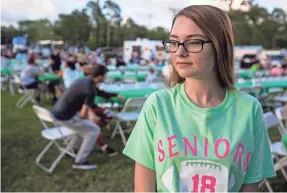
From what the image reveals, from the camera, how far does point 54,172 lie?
191 inches

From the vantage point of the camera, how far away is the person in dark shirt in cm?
485

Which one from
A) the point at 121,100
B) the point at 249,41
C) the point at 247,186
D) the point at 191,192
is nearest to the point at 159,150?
the point at 191,192

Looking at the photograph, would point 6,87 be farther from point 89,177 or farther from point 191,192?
point 191,192

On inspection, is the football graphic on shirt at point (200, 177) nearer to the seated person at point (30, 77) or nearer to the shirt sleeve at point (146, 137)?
the shirt sleeve at point (146, 137)

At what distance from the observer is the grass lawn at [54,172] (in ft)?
14.3

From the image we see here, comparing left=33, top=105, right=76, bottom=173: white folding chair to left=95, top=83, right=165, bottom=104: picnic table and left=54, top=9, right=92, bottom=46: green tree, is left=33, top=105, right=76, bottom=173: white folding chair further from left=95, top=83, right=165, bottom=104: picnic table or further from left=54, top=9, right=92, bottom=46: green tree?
left=54, top=9, right=92, bottom=46: green tree

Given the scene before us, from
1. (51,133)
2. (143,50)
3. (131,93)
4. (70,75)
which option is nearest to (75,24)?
(143,50)

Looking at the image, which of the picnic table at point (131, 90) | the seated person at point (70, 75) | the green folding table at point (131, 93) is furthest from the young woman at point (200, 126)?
the seated person at point (70, 75)

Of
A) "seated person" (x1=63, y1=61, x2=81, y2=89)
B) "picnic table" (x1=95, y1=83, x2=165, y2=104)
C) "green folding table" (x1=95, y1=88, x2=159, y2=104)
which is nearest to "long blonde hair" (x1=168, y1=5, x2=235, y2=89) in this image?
"picnic table" (x1=95, y1=83, x2=165, y2=104)

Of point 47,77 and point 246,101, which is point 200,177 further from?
point 47,77

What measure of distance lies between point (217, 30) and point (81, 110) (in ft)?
13.1

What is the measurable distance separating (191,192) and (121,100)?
4.88m

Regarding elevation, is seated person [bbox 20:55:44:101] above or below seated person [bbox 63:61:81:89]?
below

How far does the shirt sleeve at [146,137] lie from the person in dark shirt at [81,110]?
12.1 ft
